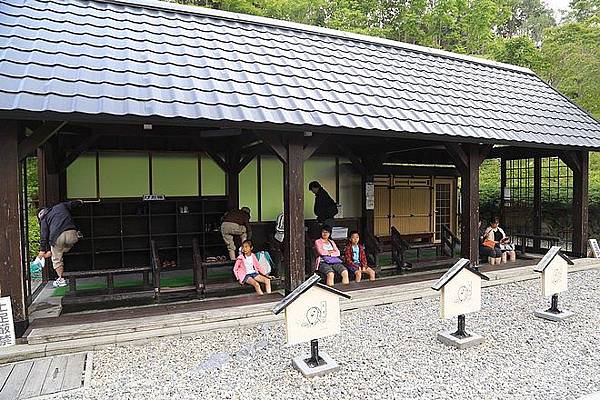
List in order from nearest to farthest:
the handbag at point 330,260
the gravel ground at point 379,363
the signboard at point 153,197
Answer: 1. the gravel ground at point 379,363
2. the handbag at point 330,260
3. the signboard at point 153,197

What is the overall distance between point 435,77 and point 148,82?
5.11 m

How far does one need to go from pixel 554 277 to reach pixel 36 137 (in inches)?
230

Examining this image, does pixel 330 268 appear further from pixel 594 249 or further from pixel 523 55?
pixel 523 55

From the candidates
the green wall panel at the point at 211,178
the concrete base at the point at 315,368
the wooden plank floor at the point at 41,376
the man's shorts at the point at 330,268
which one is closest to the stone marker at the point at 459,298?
the concrete base at the point at 315,368

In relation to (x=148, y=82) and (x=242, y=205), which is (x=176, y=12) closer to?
(x=148, y=82)

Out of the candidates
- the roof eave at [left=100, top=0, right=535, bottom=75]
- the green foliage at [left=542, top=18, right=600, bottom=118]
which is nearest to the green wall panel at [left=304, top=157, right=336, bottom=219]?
the roof eave at [left=100, top=0, right=535, bottom=75]

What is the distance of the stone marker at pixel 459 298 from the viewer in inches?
149

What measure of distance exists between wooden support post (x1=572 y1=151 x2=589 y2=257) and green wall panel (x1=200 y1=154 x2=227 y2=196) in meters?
6.75

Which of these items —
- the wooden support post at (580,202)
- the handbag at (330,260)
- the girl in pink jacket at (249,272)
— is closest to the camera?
the girl in pink jacket at (249,272)

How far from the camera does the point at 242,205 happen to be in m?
7.69

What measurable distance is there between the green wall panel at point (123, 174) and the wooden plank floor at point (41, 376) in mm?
3853

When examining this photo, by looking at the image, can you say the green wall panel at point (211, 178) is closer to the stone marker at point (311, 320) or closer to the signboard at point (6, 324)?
the signboard at point (6, 324)

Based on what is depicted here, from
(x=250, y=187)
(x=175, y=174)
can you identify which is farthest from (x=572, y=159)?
(x=175, y=174)

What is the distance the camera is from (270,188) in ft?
26.0
